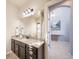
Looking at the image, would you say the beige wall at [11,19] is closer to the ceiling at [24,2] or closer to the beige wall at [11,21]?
the beige wall at [11,21]

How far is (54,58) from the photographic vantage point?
2.59 metres

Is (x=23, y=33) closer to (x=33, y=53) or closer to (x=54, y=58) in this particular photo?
(x=33, y=53)

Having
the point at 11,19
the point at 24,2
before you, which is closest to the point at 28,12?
the point at 24,2

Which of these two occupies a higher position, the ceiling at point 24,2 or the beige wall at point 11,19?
the ceiling at point 24,2

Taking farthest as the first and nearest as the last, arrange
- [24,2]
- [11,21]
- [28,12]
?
[11,21] → [24,2] → [28,12]

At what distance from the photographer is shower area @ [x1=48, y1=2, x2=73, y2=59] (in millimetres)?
2000

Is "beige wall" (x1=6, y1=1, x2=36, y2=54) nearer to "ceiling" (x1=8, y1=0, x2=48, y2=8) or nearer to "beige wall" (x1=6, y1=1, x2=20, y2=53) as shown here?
"beige wall" (x1=6, y1=1, x2=20, y2=53)

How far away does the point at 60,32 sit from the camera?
228 centimetres

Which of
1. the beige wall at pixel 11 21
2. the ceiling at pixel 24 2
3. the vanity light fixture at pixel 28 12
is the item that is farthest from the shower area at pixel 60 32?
the beige wall at pixel 11 21

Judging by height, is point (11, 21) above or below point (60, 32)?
above

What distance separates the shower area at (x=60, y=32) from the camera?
2.00 metres

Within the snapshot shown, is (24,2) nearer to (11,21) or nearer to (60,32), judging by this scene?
(11,21)
